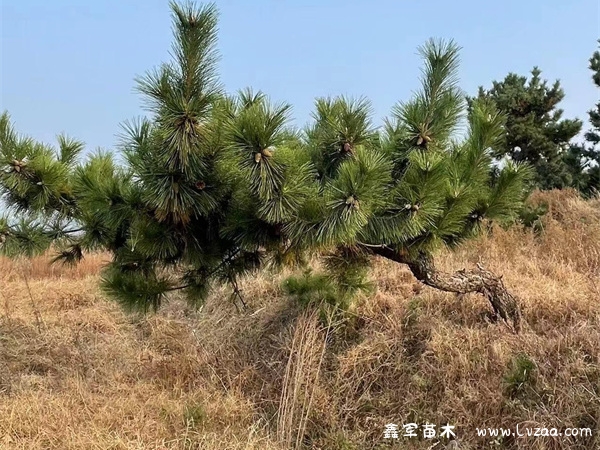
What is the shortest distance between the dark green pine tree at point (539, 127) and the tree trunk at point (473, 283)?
24.0 ft

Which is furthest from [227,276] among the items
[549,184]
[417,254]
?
[549,184]

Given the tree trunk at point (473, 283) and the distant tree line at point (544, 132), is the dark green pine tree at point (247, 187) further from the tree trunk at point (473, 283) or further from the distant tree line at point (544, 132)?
the distant tree line at point (544, 132)

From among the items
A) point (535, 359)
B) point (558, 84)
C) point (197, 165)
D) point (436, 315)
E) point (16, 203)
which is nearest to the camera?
point (197, 165)

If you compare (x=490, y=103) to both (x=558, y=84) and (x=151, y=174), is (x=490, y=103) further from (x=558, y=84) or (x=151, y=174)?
(x=558, y=84)

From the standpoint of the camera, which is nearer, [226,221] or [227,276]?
[226,221]

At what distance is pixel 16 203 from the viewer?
240cm

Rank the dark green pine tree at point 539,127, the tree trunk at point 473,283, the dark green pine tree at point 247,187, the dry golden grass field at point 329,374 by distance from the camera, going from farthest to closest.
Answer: the dark green pine tree at point 539,127
the tree trunk at point 473,283
the dry golden grass field at point 329,374
the dark green pine tree at point 247,187

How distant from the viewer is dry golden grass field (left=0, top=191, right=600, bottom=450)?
2.41m

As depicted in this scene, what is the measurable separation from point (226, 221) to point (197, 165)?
0.39 metres

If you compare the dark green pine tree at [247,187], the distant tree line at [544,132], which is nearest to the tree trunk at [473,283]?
the dark green pine tree at [247,187]

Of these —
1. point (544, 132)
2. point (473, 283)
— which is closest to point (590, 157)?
point (544, 132)

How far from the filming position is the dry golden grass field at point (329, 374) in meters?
2.41

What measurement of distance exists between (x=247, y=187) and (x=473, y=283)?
1.72 meters

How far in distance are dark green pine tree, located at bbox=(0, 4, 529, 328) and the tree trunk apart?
0.6 inches
